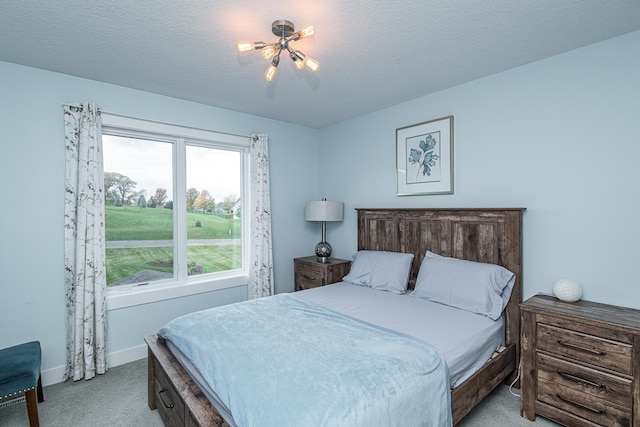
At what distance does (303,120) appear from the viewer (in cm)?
404

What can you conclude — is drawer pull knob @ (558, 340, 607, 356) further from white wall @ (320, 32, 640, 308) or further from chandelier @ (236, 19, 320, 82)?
chandelier @ (236, 19, 320, 82)

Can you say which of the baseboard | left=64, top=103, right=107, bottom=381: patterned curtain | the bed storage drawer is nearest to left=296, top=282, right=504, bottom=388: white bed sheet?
the bed storage drawer

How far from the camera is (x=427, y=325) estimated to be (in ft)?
6.77

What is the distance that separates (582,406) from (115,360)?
3.65 meters

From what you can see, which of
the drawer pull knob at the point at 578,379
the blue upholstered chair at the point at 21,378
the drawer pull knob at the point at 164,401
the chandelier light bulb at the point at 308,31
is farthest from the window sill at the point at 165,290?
the drawer pull knob at the point at 578,379

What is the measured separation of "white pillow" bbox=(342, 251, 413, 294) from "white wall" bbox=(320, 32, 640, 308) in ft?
2.29

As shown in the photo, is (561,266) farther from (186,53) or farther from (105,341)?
(105,341)

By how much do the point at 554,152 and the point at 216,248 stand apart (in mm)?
3439

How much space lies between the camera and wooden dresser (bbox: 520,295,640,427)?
1712mm

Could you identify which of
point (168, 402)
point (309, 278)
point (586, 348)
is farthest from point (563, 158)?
point (168, 402)

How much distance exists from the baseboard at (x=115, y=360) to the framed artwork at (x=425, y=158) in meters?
3.13

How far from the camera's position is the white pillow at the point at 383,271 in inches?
117

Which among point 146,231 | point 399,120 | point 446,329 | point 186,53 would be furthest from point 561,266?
point 146,231

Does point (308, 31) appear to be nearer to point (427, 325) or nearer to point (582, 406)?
point (427, 325)
